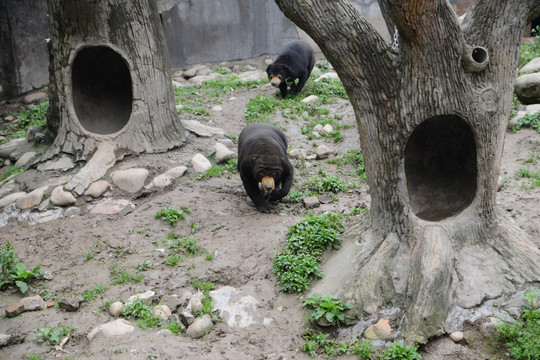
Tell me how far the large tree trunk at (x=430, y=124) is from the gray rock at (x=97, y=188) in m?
3.26

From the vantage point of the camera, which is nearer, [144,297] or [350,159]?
[144,297]

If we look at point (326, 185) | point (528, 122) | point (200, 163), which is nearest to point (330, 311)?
point (326, 185)

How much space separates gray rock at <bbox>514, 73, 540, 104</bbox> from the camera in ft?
26.7

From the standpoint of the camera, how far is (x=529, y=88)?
324 inches

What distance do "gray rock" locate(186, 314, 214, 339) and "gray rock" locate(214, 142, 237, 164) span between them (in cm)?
335

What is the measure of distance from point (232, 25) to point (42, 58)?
4.56 m

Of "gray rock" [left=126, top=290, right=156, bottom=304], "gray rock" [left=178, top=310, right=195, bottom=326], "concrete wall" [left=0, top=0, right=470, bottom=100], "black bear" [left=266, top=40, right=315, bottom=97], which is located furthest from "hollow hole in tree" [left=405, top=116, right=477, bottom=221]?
"concrete wall" [left=0, top=0, right=470, bottom=100]

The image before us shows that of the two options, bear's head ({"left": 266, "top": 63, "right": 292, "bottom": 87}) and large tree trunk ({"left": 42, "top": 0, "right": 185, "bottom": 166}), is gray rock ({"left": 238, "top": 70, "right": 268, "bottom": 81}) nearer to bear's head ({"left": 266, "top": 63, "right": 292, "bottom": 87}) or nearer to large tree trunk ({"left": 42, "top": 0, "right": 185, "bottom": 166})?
bear's head ({"left": 266, "top": 63, "right": 292, "bottom": 87})

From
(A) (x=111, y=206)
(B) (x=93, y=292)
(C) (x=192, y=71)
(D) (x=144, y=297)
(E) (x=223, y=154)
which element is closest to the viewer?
(D) (x=144, y=297)

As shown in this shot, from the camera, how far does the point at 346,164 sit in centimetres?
763

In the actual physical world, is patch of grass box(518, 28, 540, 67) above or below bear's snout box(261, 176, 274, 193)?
above

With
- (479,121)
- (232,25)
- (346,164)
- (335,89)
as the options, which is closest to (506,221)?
(479,121)

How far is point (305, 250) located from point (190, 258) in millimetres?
1169

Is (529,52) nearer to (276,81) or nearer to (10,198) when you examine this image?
(276,81)
